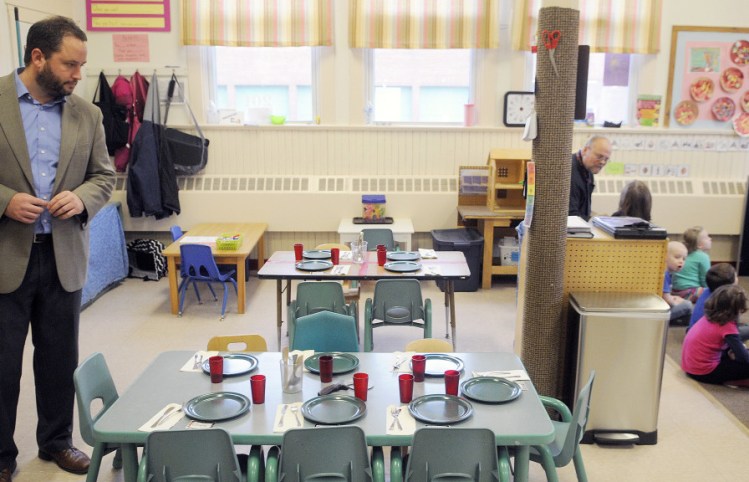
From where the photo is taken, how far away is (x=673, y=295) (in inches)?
235

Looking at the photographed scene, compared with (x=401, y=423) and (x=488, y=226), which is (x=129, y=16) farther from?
(x=401, y=423)

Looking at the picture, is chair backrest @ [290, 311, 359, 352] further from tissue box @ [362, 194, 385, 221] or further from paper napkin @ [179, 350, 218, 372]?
tissue box @ [362, 194, 385, 221]

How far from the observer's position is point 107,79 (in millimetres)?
7215

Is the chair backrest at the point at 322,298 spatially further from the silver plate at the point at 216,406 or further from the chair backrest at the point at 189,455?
the chair backrest at the point at 189,455

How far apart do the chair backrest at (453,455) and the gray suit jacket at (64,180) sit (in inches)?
75.4

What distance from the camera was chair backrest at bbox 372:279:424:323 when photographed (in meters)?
4.63

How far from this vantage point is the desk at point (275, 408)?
8.18ft

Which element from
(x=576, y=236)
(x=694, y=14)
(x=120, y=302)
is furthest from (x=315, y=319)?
(x=694, y=14)

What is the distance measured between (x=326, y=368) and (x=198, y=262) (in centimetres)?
328

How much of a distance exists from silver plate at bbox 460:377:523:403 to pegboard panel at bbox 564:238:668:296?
1325 millimetres

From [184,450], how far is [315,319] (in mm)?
1281

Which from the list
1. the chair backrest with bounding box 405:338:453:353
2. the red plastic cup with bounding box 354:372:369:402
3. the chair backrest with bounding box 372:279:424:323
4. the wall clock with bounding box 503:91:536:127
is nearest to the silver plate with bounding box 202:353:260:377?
the red plastic cup with bounding box 354:372:369:402

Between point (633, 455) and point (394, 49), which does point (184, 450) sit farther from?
point (394, 49)

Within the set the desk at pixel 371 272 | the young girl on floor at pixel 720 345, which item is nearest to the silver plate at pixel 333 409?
the desk at pixel 371 272
